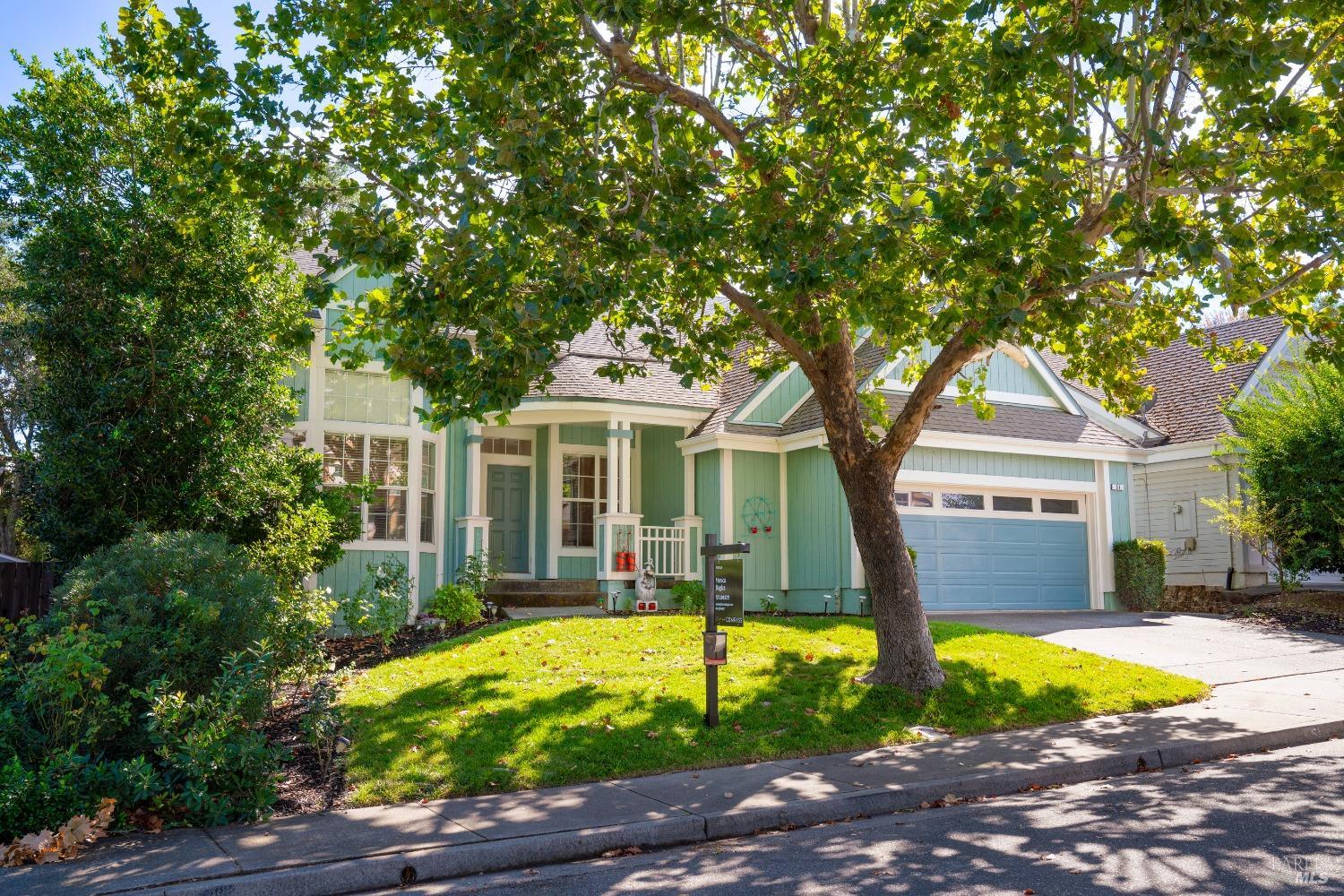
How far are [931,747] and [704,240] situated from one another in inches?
186

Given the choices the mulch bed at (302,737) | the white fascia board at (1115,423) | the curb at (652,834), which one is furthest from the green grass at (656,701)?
the white fascia board at (1115,423)

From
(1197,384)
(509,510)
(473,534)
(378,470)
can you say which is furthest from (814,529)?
(1197,384)

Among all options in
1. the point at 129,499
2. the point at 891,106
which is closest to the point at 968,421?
the point at 891,106

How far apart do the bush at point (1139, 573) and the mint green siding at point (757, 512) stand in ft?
21.9

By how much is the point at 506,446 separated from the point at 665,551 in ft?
12.0

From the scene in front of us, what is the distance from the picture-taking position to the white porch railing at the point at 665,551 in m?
17.5

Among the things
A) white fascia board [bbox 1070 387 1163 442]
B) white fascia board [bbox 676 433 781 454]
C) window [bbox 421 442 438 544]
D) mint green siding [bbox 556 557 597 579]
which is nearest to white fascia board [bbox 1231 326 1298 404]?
white fascia board [bbox 1070 387 1163 442]

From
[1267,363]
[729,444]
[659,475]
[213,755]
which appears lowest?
[213,755]

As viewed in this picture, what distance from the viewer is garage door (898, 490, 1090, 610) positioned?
701 inches

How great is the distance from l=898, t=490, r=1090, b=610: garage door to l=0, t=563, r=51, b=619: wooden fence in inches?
499

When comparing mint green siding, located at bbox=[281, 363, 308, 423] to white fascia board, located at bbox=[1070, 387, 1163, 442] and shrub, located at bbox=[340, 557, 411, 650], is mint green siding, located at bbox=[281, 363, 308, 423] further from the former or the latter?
white fascia board, located at bbox=[1070, 387, 1163, 442]

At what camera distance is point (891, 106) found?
32.0 feet

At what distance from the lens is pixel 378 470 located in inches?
642

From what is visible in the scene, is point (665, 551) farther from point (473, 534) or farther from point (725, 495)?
point (473, 534)
